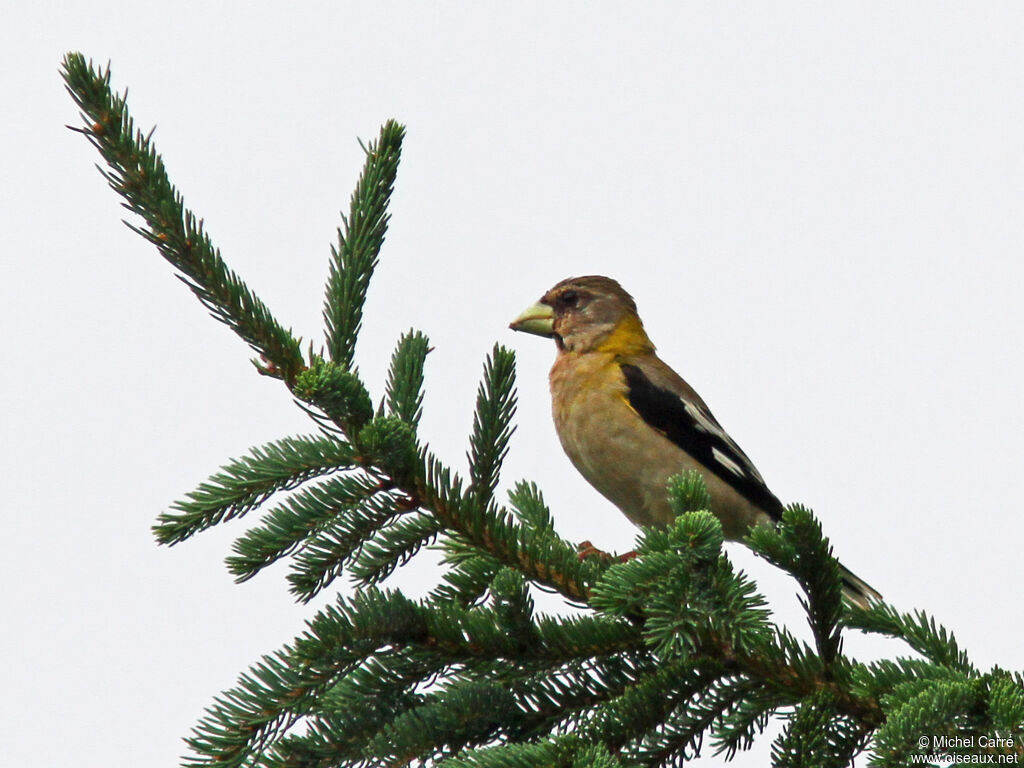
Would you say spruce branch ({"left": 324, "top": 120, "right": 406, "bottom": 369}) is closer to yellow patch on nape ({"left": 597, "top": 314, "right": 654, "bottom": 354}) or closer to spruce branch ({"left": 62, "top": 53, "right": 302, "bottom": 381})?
spruce branch ({"left": 62, "top": 53, "right": 302, "bottom": 381})

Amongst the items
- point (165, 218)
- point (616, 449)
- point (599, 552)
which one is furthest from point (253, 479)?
point (616, 449)

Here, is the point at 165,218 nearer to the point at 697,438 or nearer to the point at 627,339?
the point at 697,438

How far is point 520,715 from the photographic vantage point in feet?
7.70

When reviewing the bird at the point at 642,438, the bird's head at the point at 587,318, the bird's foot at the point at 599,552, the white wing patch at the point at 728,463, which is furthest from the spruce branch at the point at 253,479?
the bird's head at the point at 587,318

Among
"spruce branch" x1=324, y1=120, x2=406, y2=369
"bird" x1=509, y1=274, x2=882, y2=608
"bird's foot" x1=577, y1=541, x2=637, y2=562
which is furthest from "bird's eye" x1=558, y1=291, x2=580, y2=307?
"spruce branch" x1=324, y1=120, x2=406, y2=369

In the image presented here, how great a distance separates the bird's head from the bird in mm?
14

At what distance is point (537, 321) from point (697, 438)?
117 centimetres

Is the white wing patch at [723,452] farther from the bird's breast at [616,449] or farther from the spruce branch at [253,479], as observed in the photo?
the spruce branch at [253,479]

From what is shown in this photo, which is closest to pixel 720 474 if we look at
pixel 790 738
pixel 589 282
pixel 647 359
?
pixel 647 359

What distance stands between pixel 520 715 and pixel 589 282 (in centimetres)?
364

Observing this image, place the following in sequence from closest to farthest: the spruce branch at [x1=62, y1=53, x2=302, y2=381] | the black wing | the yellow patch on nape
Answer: the spruce branch at [x1=62, y1=53, x2=302, y2=381] < the black wing < the yellow patch on nape

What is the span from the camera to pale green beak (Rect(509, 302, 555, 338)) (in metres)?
5.61

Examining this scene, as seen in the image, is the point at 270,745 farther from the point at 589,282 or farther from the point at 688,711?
the point at 589,282

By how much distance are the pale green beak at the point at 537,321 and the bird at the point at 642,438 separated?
0.54 ft
